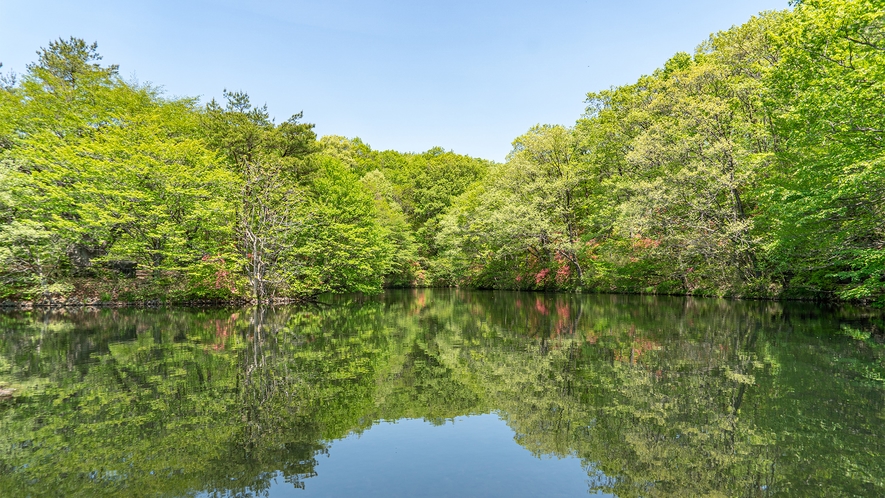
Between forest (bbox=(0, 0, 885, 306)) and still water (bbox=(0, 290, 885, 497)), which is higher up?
forest (bbox=(0, 0, 885, 306))

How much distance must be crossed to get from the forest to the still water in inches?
383

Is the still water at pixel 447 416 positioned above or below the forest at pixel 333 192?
below

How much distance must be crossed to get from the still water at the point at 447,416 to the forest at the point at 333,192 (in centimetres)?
973

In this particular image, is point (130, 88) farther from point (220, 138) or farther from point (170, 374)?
point (170, 374)

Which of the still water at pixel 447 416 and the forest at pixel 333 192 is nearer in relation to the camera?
the still water at pixel 447 416

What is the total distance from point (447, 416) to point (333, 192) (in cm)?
2750

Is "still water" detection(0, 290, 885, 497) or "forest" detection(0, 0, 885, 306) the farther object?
"forest" detection(0, 0, 885, 306)

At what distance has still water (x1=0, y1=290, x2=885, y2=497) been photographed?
466 cm

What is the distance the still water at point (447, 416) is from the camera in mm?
4656

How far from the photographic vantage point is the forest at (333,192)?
18703 millimetres

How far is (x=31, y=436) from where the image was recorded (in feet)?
19.0

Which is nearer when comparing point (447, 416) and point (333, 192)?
point (447, 416)

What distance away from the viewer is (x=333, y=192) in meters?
32.3

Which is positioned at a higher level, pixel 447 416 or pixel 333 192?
pixel 333 192
